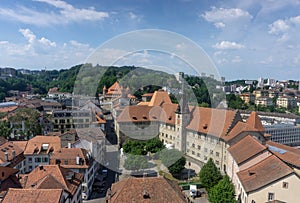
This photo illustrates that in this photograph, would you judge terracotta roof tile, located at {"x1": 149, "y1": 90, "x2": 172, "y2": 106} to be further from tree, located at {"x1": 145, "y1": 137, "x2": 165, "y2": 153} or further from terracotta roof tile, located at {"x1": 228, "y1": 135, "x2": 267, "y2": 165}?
terracotta roof tile, located at {"x1": 228, "y1": 135, "x2": 267, "y2": 165}

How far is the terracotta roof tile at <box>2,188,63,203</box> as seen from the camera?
1812cm

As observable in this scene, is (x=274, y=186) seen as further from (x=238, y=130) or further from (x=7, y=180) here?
(x=7, y=180)

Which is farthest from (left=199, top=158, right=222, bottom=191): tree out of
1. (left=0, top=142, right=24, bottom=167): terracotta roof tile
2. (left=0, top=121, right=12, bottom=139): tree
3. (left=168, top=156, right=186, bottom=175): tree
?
(left=0, top=121, right=12, bottom=139): tree

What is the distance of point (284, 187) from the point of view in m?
22.2

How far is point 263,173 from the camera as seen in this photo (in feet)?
77.7

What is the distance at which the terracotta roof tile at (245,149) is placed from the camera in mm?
27027

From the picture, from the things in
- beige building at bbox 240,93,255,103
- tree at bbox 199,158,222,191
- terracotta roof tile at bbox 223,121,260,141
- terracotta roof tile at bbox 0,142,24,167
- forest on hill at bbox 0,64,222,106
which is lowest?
tree at bbox 199,158,222,191

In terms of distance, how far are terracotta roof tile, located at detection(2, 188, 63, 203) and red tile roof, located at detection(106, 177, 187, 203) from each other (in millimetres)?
A: 4018

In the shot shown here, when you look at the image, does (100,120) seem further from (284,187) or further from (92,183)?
(284,187)

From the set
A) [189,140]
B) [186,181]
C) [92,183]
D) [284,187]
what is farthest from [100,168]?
[284,187]

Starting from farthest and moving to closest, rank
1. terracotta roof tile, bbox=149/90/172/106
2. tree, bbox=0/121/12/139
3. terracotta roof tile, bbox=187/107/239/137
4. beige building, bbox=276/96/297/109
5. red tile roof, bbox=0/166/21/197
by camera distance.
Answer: beige building, bbox=276/96/297/109 → terracotta roof tile, bbox=149/90/172/106 → tree, bbox=0/121/12/139 → terracotta roof tile, bbox=187/107/239/137 → red tile roof, bbox=0/166/21/197

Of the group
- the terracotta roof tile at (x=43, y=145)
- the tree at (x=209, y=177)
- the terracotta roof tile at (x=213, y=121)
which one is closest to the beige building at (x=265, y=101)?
the terracotta roof tile at (x=213, y=121)

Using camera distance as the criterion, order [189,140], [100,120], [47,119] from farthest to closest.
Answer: [47,119], [100,120], [189,140]

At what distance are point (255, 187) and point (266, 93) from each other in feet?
398
